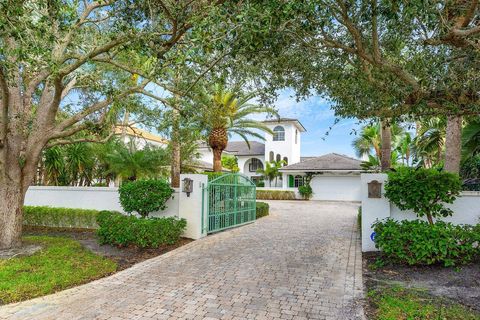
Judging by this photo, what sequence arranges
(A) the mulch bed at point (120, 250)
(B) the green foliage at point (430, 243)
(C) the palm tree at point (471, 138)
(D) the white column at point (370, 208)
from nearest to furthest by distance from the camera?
(B) the green foliage at point (430, 243)
(A) the mulch bed at point (120, 250)
(D) the white column at point (370, 208)
(C) the palm tree at point (471, 138)

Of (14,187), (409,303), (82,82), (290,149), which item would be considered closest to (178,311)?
(409,303)

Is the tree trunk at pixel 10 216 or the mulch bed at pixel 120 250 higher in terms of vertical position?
the tree trunk at pixel 10 216

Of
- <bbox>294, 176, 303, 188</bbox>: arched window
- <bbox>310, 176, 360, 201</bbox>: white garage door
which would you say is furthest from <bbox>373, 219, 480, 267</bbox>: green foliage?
<bbox>294, 176, 303, 188</bbox>: arched window

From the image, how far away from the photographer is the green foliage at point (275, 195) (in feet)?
112

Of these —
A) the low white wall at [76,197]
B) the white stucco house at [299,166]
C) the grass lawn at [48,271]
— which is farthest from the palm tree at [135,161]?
the white stucco house at [299,166]

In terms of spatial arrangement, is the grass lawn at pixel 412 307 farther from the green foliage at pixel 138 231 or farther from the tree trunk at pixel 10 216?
the tree trunk at pixel 10 216

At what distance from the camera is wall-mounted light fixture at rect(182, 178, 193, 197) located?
1134 centimetres

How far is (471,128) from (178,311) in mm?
11898

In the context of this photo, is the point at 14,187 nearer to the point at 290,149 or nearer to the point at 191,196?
the point at 191,196

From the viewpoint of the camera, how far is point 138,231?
9.66 m

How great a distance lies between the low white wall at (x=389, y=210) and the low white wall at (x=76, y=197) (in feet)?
30.4

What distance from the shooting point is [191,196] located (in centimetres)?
1138

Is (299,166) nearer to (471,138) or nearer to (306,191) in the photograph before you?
(306,191)

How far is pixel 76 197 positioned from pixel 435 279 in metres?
13.5
